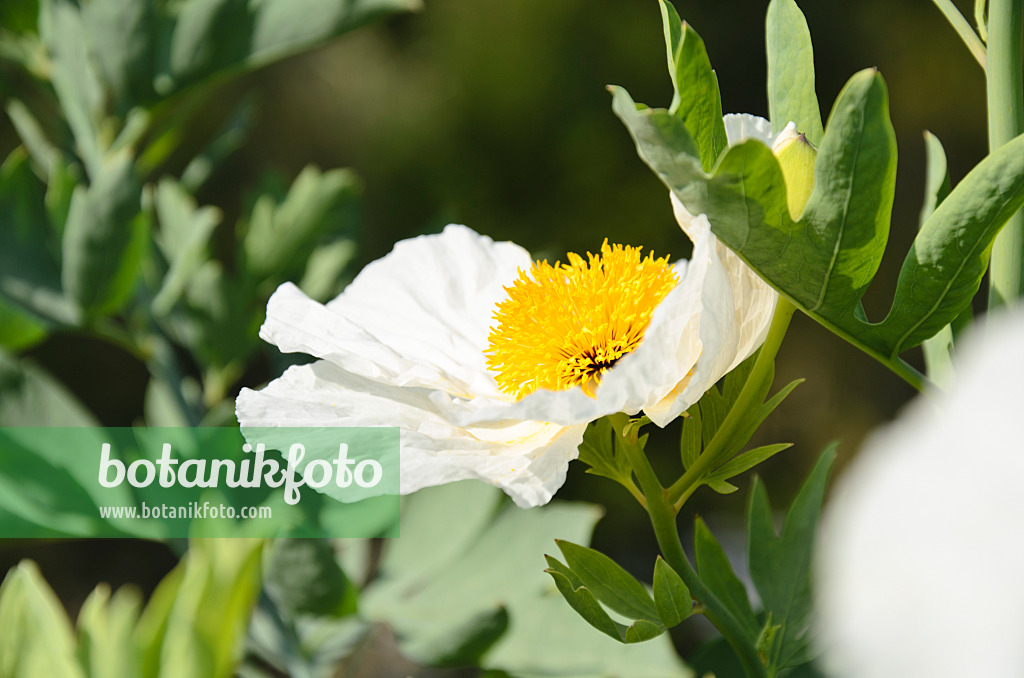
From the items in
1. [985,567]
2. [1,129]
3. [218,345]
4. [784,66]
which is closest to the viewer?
[985,567]

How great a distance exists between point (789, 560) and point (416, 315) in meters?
0.14

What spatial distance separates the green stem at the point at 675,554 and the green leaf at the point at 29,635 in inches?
6.7

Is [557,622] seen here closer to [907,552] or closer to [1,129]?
[907,552]

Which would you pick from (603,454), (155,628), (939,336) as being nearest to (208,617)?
(155,628)

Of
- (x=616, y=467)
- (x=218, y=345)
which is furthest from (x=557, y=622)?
(x=218, y=345)

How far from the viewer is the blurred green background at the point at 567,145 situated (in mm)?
1122

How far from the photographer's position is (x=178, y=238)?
1.65 feet

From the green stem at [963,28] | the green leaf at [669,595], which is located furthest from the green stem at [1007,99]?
the green leaf at [669,595]

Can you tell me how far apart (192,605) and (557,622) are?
17cm

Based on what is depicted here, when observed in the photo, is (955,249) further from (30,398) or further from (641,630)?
(30,398)

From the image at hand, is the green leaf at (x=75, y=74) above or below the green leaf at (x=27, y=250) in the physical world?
above

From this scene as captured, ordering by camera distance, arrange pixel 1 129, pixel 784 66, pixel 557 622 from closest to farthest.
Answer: pixel 784 66 → pixel 557 622 → pixel 1 129

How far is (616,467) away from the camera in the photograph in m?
0.23

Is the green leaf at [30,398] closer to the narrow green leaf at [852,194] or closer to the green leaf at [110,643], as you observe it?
the green leaf at [110,643]
